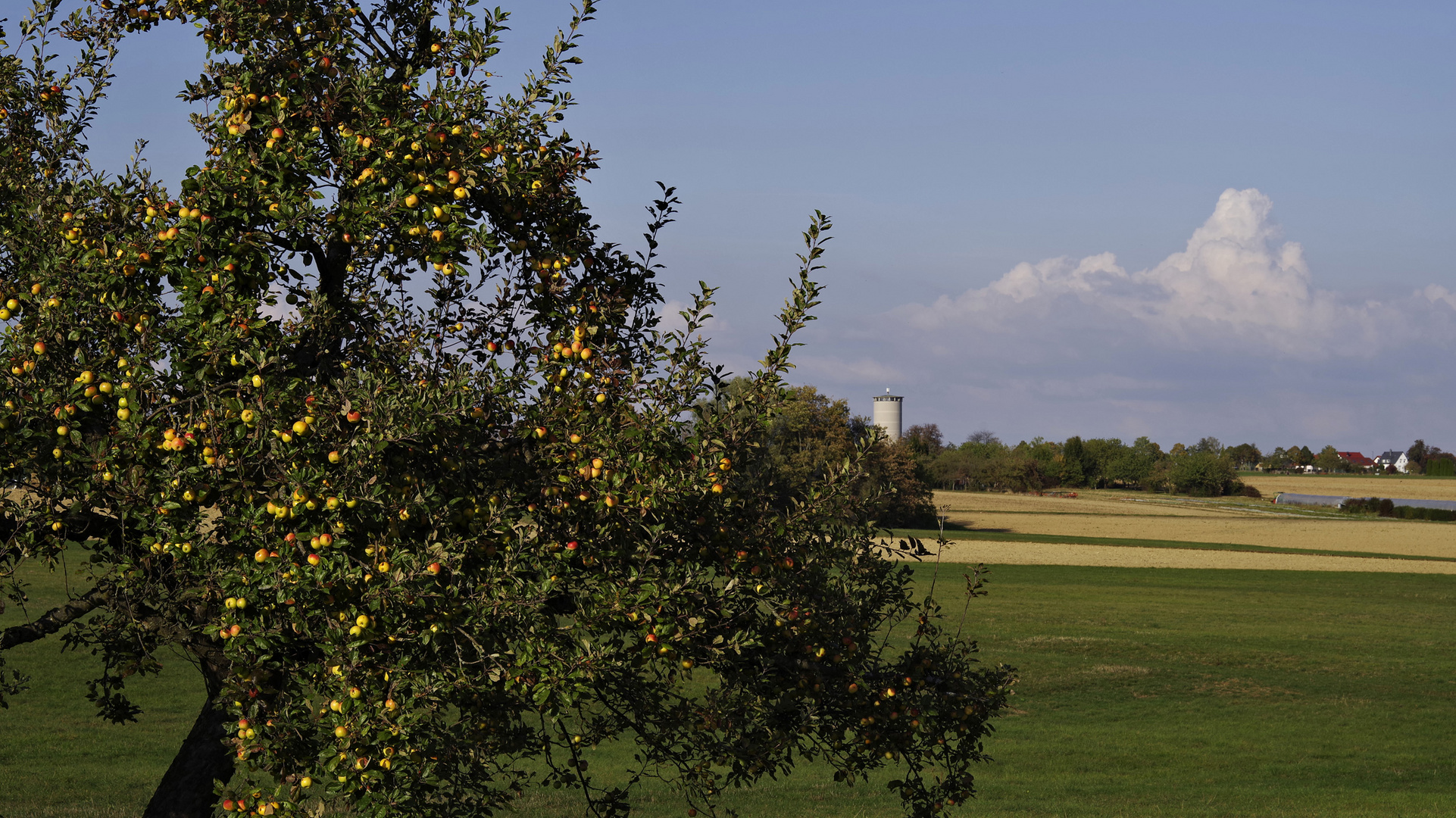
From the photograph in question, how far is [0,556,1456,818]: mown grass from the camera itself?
55.2 feet

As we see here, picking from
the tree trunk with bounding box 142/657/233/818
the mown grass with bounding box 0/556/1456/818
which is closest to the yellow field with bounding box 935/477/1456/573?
the mown grass with bounding box 0/556/1456/818

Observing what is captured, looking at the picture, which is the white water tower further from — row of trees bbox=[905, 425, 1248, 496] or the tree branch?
the tree branch

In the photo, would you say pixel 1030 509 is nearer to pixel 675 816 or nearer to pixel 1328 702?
pixel 1328 702

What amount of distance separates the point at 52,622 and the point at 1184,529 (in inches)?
4077

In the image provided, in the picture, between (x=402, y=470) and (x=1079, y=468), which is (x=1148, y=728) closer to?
(x=402, y=470)

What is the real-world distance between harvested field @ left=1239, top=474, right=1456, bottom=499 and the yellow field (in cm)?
144

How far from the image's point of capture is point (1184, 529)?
9794cm

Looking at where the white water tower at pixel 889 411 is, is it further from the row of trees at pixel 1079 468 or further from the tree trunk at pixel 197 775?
the tree trunk at pixel 197 775

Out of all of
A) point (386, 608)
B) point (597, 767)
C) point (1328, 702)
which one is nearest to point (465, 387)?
point (386, 608)

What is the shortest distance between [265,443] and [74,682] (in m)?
25.5

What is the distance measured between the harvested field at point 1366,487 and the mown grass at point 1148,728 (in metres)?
144

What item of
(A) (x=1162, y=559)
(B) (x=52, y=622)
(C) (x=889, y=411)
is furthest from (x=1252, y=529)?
(B) (x=52, y=622)

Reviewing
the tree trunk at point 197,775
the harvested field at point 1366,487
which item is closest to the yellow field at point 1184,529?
the harvested field at point 1366,487

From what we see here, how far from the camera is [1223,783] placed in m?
18.6
